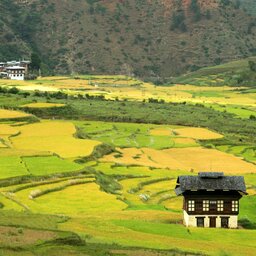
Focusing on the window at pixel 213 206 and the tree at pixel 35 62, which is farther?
the tree at pixel 35 62

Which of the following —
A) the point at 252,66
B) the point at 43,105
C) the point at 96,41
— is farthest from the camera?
the point at 96,41

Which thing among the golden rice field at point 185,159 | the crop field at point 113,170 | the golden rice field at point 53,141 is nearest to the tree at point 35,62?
the crop field at point 113,170

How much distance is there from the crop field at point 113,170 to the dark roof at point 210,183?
6.02 feet

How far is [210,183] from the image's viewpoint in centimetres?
3994

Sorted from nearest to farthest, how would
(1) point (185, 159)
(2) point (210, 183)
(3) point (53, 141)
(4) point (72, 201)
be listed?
1. (2) point (210, 183)
2. (4) point (72, 201)
3. (3) point (53, 141)
4. (1) point (185, 159)

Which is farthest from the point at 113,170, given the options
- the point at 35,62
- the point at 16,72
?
the point at 35,62

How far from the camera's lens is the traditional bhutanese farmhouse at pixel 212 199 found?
39594 mm

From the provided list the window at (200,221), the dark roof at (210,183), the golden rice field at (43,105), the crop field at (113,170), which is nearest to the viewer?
the crop field at (113,170)

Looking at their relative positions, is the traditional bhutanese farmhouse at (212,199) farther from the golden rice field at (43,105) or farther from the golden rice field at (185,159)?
the golden rice field at (43,105)

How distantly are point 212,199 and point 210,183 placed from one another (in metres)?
0.88

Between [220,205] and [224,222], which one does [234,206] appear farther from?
[224,222]

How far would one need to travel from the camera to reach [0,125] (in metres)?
74.6

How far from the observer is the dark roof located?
39.7m

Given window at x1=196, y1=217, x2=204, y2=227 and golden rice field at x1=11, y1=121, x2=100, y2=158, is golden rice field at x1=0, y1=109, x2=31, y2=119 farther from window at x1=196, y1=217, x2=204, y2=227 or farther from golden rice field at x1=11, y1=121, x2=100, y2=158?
window at x1=196, y1=217, x2=204, y2=227
